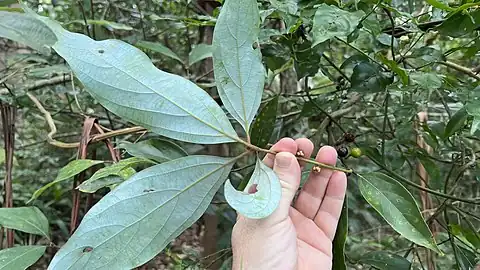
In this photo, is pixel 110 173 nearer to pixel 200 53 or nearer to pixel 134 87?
pixel 134 87

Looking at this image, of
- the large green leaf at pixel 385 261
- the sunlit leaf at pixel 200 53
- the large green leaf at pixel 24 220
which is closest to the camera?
the large green leaf at pixel 24 220

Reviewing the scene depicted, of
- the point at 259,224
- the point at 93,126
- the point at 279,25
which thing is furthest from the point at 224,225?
the point at 259,224

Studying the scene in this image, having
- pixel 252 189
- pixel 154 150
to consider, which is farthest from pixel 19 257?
pixel 252 189

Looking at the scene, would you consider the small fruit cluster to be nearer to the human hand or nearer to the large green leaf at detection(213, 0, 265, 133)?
the human hand

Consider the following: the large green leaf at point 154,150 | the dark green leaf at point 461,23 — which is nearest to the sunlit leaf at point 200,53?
the large green leaf at point 154,150

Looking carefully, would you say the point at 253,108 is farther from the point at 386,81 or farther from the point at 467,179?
the point at 467,179

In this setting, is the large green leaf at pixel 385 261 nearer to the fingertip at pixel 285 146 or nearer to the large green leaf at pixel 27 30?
the fingertip at pixel 285 146
